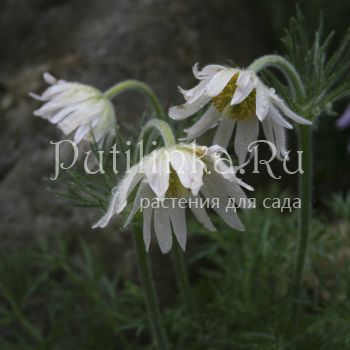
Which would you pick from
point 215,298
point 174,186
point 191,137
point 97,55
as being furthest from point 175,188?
point 97,55

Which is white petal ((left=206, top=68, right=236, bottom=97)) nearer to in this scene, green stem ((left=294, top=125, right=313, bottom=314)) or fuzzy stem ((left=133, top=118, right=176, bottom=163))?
fuzzy stem ((left=133, top=118, right=176, bottom=163))

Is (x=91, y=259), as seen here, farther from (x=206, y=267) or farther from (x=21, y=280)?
(x=206, y=267)

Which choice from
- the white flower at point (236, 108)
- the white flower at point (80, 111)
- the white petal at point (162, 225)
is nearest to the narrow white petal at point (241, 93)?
the white flower at point (236, 108)

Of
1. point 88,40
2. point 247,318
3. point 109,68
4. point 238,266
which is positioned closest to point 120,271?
point 238,266

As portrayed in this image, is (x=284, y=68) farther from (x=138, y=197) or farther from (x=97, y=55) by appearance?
(x=97, y=55)

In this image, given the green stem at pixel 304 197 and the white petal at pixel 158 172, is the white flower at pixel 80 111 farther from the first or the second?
the green stem at pixel 304 197

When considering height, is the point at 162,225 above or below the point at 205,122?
below

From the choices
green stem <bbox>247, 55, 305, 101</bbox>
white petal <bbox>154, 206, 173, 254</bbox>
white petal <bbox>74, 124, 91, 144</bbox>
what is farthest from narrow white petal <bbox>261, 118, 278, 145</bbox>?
white petal <bbox>74, 124, 91, 144</bbox>
